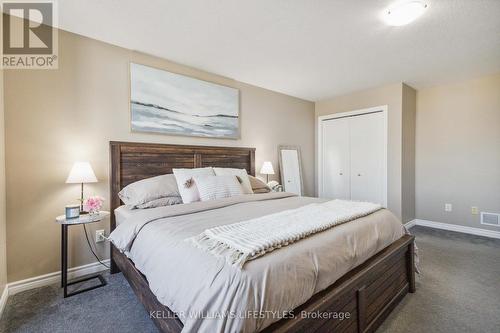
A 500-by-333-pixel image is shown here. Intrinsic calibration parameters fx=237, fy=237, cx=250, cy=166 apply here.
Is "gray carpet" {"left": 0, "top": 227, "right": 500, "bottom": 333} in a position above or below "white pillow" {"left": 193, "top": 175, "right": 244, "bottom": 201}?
below

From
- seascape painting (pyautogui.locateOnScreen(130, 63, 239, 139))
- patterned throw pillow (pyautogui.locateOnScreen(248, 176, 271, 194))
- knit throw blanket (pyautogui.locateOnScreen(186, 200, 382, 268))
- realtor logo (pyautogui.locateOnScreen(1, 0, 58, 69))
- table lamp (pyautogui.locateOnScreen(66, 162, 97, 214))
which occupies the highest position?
realtor logo (pyautogui.locateOnScreen(1, 0, 58, 69))

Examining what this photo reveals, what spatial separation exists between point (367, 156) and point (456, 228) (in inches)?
68.5

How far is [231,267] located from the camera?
102cm

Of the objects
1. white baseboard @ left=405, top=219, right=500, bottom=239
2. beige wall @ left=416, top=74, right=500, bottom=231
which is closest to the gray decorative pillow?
white baseboard @ left=405, top=219, right=500, bottom=239

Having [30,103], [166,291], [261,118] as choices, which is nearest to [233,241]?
[166,291]

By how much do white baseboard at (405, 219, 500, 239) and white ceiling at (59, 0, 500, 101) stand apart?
2.32 meters

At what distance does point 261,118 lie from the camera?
13.1ft

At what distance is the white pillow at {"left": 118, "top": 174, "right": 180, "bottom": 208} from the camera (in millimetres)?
2234

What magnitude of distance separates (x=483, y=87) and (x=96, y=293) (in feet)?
18.1

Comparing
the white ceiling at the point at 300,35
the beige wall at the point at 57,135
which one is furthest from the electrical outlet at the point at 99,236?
the white ceiling at the point at 300,35

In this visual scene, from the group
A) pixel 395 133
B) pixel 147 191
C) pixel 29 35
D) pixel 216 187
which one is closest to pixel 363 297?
pixel 216 187

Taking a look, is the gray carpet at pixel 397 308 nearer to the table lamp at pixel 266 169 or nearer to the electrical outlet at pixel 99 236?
the electrical outlet at pixel 99 236

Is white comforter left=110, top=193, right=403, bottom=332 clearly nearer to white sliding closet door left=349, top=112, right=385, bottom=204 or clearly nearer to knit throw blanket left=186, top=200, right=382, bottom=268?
knit throw blanket left=186, top=200, right=382, bottom=268

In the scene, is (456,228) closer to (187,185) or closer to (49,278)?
(187,185)
